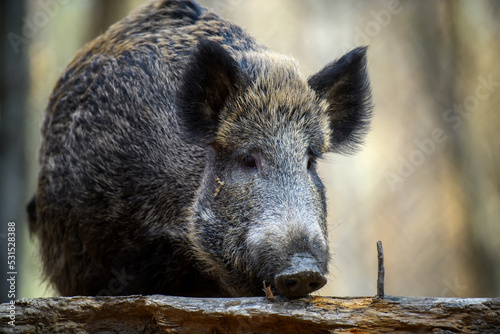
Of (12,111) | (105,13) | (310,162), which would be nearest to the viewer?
(310,162)

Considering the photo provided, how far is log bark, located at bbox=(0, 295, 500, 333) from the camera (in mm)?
2834

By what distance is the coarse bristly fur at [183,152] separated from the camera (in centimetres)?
421

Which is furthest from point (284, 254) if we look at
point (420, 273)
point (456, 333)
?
point (420, 273)

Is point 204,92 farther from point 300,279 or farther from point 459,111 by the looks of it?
point 459,111

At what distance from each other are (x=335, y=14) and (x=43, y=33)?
501cm

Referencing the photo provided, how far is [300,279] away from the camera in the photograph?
10.2 ft

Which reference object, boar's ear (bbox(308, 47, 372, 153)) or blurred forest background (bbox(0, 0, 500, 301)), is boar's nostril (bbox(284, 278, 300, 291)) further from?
blurred forest background (bbox(0, 0, 500, 301))

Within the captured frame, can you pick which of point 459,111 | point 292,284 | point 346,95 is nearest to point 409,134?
point 459,111

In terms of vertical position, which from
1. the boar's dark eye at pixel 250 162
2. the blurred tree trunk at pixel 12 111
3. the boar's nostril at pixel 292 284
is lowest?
the boar's nostril at pixel 292 284

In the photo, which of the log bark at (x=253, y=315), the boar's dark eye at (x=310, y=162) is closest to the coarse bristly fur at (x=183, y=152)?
the boar's dark eye at (x=310, y=162)

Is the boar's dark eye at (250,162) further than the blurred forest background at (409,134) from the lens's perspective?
No

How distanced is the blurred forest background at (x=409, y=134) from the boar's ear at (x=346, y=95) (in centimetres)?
425

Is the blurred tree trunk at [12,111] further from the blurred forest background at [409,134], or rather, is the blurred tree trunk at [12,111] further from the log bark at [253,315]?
the log bark at [253,315]

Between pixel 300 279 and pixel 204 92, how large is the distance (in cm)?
196
